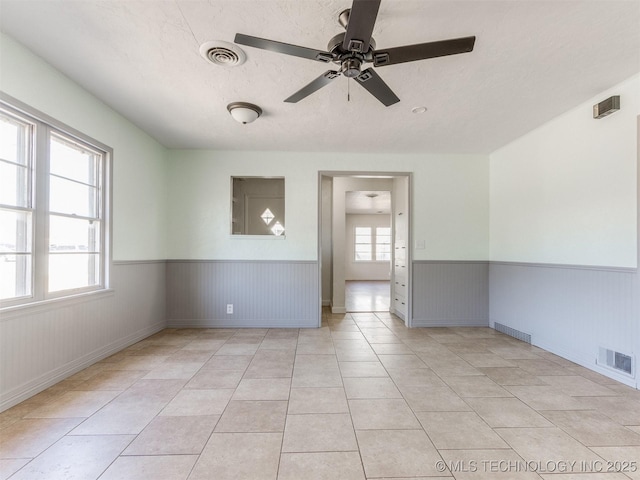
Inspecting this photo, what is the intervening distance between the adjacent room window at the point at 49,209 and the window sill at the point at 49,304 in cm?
5

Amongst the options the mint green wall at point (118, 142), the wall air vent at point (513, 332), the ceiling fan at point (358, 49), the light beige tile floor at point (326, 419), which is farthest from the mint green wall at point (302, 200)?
the ceiling fan at point (358, 49)

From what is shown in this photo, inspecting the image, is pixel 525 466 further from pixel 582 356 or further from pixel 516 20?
pixel 516 20

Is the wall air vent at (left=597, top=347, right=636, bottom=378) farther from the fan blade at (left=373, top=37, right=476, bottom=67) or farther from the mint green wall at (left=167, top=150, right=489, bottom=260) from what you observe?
the fan blade at (left=373, top=37, right=476, bottom=67)

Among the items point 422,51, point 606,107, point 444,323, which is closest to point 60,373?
point 422,51

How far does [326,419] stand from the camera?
6.61 ft

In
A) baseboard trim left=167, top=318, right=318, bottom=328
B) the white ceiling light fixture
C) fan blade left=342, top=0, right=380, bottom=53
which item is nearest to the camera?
fan blade left=342, top=0, right=380, bottom=53

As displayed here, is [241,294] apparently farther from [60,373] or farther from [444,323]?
[444,323]

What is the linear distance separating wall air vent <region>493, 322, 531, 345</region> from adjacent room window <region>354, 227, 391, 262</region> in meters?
7.73

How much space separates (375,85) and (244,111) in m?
1.44

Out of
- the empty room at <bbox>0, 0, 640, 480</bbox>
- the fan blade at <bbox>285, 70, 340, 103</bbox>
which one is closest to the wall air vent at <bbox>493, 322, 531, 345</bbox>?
the empty room at <bbox>0, 0, 640, 480</bbox>

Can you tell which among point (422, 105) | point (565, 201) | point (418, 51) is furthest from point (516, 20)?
point (565, 201)

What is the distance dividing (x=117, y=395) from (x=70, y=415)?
317mm

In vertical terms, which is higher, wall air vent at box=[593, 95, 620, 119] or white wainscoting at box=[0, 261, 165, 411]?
wall air vent at box=[593, 95, 620, 119]

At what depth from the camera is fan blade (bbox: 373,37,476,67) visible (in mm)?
1692
